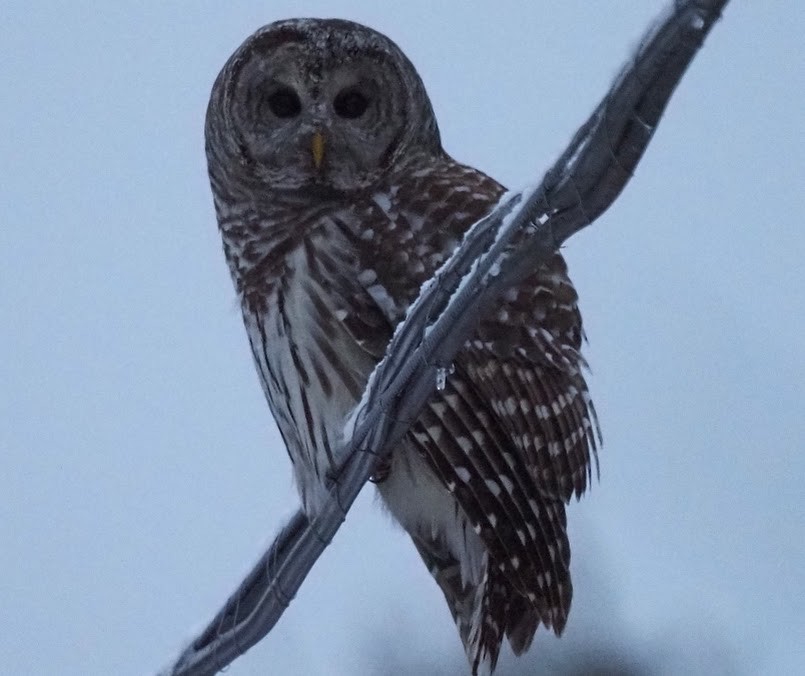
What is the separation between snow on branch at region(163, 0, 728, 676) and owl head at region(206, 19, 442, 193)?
1172mm

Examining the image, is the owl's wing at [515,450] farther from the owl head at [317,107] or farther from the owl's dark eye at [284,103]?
the owl's dark eye at [284,103]

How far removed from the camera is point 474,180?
160 inches

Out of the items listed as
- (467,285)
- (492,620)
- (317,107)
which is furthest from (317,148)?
(467,285)

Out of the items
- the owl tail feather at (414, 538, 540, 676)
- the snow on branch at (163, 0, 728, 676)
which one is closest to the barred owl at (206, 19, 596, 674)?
the owl tail feather at (414, 538, 540, 676)

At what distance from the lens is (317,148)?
3994 millimetres

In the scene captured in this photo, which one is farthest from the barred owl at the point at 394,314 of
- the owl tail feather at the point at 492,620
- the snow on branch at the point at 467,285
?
the snow on branch at the point at 467,285

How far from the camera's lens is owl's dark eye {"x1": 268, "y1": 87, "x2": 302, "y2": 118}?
417 centimetres

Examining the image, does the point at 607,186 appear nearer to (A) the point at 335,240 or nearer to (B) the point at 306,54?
(A) the point at 335,240

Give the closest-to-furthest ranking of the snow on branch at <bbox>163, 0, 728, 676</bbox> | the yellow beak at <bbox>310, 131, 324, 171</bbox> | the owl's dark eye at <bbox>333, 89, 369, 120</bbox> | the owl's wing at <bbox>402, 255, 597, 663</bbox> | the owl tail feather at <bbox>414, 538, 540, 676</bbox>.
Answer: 1. the snow on branch at <bbox>163, 0, 728, 676</bbox>
2. the owl's wing at <bbox>402, 255, 597, 663</bbox>
3. the owl tail feather at <bbox>414, 538, 540, 676</bbox>
4. the yellow beak at <bbox>310, 131, 324, 171</bbox>
5. the owl's dark eye at <bbox>333, 89, 369, 120</bbox>

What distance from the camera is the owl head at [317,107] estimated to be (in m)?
4.06

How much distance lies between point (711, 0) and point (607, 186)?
0.32m

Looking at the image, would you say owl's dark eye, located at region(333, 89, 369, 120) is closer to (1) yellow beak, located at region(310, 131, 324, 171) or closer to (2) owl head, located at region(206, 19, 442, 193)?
(2) owl head, located at region(206, 19, 442, 193)

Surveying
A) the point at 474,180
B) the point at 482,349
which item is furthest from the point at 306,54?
the point at 482,349

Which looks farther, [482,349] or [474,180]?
[474,180]
